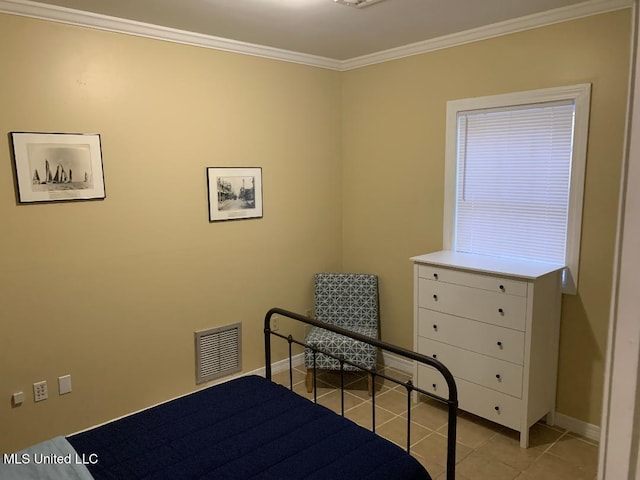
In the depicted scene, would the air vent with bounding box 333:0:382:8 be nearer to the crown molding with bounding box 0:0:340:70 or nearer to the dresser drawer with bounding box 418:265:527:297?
the crown molding with bounding box 0:0:340:70

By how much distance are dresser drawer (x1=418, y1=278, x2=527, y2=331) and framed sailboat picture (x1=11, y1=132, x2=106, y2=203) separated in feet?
8.13

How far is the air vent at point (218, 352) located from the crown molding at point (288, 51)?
2305mm

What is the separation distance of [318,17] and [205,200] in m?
1.62

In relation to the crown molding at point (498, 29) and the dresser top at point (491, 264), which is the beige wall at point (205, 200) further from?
the dresser top at point (491, 264)

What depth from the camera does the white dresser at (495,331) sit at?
3.10m

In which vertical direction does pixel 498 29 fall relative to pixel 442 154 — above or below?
above

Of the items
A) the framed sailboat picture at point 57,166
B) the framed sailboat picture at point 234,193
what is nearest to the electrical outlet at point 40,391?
the framed sailboat picture at point 57,166

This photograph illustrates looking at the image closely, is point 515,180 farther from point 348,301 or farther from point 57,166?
point 57,166

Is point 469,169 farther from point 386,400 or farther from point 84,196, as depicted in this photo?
point 84,196

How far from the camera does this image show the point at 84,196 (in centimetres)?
317

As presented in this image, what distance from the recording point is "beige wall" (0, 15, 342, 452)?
2971 mm

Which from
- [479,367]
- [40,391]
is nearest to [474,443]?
[479,367]

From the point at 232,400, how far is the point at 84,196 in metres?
1.72

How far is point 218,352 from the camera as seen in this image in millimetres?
3975
